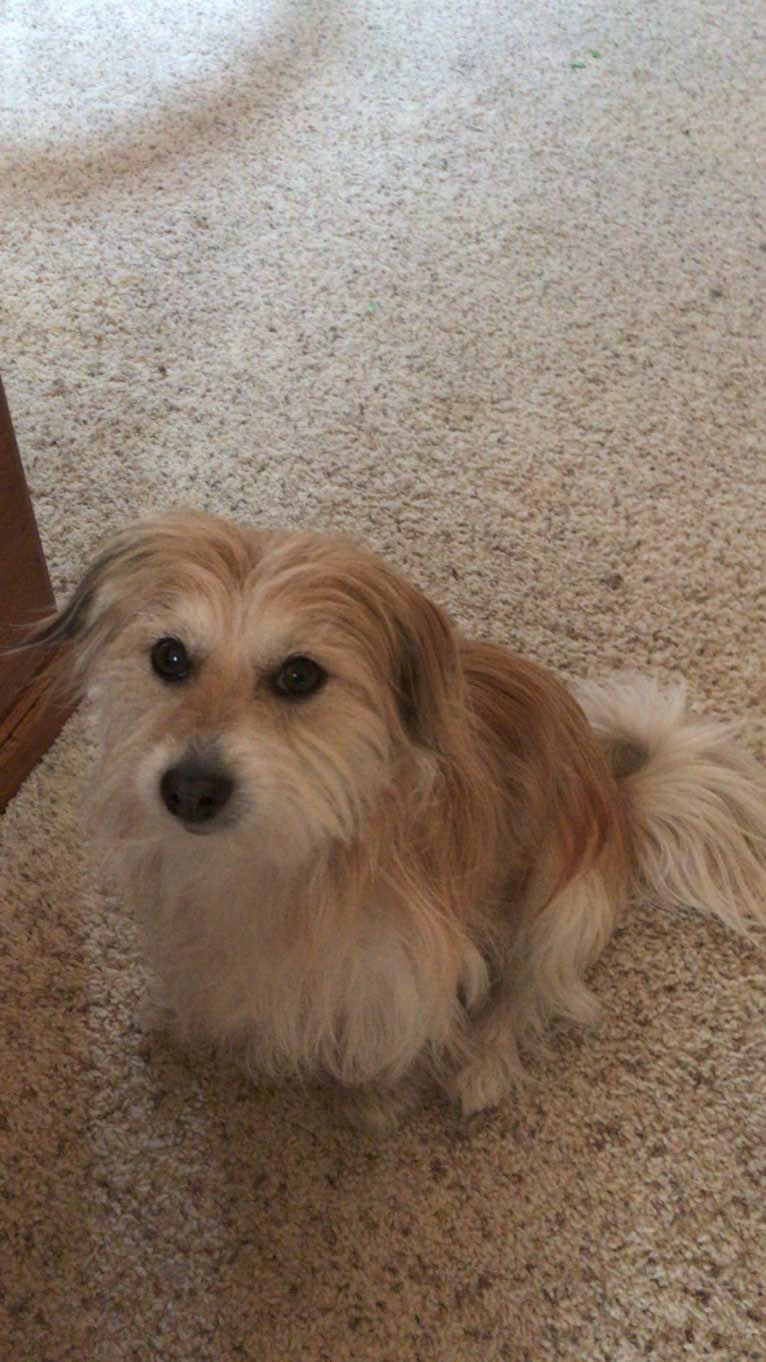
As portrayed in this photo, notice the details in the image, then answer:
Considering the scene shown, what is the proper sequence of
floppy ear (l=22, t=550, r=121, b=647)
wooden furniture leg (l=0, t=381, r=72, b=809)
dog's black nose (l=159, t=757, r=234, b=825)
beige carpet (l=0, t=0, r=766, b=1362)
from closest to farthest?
dog's black nose (l=159, t=757, r=234, b=825), floppy ear (l=22, t=550, r=121, b=647), beige carpet (l=0, t=0, r=766, b=1362), wooden furniture leg (l=0, t=381, r=72, b=809)

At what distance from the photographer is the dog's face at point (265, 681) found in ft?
2.55

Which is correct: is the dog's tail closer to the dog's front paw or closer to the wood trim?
the dog's front paw

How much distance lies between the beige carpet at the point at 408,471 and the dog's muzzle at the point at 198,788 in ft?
1.59

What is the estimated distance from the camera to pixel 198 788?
763mm

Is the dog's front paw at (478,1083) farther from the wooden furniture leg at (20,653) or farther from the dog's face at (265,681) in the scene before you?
the wooden furniture leg at (20,653)

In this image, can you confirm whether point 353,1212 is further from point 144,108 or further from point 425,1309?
point 144,108

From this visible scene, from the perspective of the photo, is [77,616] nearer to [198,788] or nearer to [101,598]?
[101,598]

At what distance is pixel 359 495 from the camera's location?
1593 mm

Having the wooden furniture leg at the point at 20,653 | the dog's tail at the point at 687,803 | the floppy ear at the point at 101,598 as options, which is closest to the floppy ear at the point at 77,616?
the floppy ear at the point at 101,598

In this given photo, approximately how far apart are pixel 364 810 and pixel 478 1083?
0.41 metres

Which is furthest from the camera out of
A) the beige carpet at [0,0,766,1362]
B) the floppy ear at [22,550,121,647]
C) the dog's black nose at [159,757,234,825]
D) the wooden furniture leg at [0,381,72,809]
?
the wooden furniture leg at [0,381,72,809]

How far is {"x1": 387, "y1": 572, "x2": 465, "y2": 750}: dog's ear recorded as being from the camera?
0.82 meters

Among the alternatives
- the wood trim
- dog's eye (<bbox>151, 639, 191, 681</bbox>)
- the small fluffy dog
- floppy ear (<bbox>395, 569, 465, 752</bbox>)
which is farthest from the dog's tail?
the wood trim

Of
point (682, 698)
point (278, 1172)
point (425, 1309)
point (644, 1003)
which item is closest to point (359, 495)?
point (682, 698)
